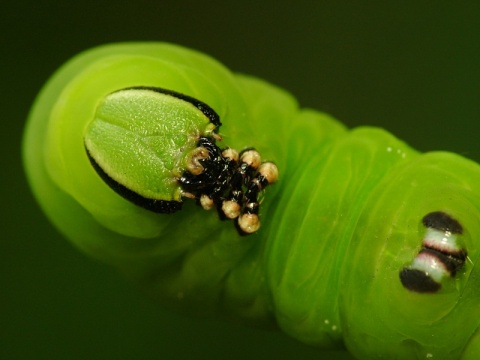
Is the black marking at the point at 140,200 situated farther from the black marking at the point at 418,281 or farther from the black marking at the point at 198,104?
the black marking at the point at 418,281

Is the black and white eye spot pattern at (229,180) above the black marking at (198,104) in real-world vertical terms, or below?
below

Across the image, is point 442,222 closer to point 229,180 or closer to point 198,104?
point 229,180

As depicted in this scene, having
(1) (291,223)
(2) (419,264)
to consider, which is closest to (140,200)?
(1) (291,223)

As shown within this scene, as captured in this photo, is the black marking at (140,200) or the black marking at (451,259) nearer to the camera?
the black marking at (451,259)

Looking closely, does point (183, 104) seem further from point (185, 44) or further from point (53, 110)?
point (185, 44)

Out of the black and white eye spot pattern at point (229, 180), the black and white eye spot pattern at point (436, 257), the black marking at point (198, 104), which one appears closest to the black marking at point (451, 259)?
the black and white eye spot pattern at point (436, 257)

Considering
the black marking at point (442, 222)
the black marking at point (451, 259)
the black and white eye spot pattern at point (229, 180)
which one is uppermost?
the black marking at point (442, 222)
